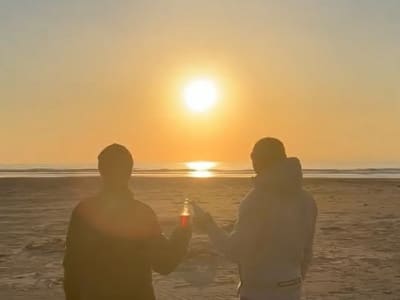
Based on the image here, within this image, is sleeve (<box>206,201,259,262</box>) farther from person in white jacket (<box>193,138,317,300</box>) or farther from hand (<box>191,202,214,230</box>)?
hand (<box>191,202,214,230</box>)

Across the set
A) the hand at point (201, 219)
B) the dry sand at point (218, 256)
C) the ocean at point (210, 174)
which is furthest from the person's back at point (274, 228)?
the ocean at point (210, 174)

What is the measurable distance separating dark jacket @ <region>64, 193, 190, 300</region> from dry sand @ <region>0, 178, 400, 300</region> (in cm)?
564

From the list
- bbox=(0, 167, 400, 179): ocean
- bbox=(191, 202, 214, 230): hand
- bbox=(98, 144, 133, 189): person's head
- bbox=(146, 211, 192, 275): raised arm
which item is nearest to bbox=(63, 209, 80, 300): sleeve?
bbox=(98, 144, 133, 189): person's head

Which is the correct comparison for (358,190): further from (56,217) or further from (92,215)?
(92,215)

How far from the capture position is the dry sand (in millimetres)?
10688

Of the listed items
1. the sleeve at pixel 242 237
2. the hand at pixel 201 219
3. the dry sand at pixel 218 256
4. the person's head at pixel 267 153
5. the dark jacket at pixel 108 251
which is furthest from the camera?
the dry sand at pixel 218 256

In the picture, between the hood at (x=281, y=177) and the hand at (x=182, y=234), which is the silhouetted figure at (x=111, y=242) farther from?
the hood at (x=281, y=177)

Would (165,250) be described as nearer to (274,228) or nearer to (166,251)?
(166,251)

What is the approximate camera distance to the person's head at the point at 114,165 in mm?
4605

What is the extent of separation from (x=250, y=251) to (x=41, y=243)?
36.8ft

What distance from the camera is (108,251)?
4.57 meters

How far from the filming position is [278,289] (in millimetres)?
4785

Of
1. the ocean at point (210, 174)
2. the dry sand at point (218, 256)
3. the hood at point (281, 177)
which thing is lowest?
the ocean at point (210, 174)

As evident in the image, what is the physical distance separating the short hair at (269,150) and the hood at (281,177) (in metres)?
0.05
